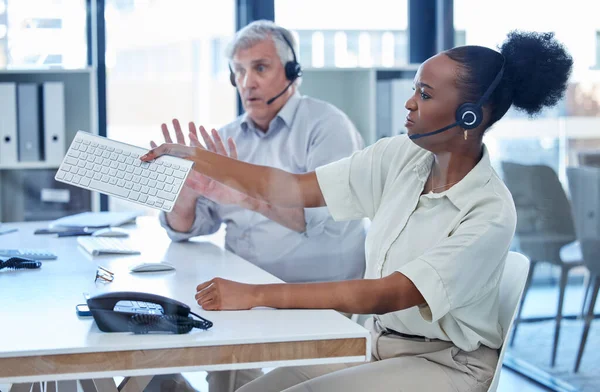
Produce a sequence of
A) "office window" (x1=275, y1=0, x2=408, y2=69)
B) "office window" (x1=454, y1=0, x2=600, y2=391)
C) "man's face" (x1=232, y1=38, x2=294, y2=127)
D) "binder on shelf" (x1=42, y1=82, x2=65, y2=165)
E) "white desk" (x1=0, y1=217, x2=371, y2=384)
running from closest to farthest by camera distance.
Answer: "white desk" (x1=0, y1=217, x2=371, y2=384), "man's face" (x1=232, y1=38, x2=294, y2=127), "binder on shelf" (x1=42, y1=82, x2=65, y2=165), "office window" (x1=454, y1=0, x2=600, y2=391), "office window" (x1=275, y1=0, x2=408, y2=69)

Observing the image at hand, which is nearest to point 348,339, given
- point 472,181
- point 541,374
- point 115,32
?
point 472,181

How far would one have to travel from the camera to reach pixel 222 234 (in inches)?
76.5

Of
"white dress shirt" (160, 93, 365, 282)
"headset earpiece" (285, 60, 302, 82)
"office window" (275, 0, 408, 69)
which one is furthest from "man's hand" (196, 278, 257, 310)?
"office window" (275, 0, 408, 69)

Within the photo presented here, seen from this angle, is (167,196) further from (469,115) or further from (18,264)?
(469,115)

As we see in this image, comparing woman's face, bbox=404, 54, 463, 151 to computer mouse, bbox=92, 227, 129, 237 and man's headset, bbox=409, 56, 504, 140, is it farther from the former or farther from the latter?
computer mouse, bbox=92, 227, 129, 237

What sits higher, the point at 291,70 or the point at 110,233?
the point at 291,70

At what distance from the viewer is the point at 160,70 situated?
92.4 inches

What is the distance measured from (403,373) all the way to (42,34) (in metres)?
1.88

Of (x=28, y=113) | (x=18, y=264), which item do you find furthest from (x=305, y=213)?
(x=28, y=113)

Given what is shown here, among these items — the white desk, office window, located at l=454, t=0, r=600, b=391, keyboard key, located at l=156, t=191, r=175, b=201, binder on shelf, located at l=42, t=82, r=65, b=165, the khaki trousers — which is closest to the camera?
the white desk

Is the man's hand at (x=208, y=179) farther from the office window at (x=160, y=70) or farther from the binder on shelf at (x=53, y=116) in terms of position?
the binder on shelf at (x=53, y=116)

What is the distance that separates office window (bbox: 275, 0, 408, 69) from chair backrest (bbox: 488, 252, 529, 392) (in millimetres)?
1182

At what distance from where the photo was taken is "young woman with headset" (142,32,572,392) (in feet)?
3.95

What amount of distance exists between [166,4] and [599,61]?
1272 mm
